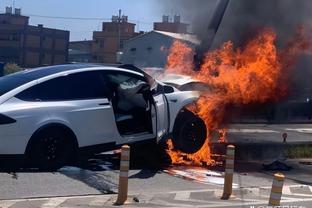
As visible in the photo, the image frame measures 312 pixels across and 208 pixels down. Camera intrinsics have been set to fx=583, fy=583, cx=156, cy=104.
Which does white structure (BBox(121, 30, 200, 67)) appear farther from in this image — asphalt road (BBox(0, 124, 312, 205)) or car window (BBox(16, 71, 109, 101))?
car window (BBox(16, 71, 109, 101))

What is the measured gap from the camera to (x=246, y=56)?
13.5 meters

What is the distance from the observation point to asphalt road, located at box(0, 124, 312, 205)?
25.6 ft

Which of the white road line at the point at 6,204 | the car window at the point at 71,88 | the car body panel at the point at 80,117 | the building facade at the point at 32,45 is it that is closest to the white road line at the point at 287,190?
the car body panel at the point at 80,117

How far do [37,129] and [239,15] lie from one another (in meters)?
8.81

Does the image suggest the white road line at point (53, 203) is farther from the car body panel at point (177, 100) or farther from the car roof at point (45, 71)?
the car body panel at point (177, 100)

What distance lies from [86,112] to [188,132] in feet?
6.91

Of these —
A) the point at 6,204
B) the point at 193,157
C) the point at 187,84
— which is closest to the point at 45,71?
the point at 6,204

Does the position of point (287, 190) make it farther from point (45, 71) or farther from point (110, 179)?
point (45, 71)

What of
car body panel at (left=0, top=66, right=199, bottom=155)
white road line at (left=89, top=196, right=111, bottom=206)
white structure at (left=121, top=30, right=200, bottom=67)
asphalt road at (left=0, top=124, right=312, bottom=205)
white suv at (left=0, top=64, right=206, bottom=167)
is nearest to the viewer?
white road line at (left=89, top=196, right=111, bottom=206)

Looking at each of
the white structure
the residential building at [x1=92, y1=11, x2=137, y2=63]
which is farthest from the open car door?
the residential building at [x1=92, y1=11, x2=137, y2=63]

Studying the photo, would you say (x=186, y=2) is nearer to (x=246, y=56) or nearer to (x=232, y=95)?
(x=246, y=56)

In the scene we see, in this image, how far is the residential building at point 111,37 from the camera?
80.9m

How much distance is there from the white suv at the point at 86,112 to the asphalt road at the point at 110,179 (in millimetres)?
351

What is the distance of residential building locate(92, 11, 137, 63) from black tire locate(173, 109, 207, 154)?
2677 inches
